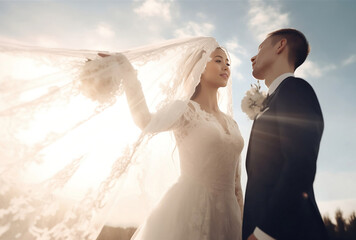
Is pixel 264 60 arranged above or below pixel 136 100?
above

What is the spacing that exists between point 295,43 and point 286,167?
1.58m

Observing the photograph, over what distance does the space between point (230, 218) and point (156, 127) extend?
4.02 feet

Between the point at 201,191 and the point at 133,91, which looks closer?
the point at 133,91

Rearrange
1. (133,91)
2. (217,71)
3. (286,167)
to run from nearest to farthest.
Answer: (286,167) < (133,91) < (217,71)

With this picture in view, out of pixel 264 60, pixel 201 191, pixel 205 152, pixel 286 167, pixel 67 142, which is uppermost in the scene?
pixel 264 60

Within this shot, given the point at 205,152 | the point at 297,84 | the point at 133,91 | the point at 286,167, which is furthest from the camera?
the point at 205,152

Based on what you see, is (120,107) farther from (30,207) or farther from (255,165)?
(255,165)

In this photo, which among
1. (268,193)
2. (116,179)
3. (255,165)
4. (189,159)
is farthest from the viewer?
(189,159)

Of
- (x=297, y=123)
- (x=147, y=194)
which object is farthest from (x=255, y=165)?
(x=147, y=194)

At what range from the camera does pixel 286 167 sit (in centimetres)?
140

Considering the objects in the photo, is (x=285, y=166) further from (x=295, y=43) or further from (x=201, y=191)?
(x=295, y=43)

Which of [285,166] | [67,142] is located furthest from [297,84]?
[67,142]

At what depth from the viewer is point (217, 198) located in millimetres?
2248

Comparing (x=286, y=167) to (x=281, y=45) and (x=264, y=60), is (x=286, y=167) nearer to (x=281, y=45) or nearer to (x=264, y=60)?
(x=264, y=60)
